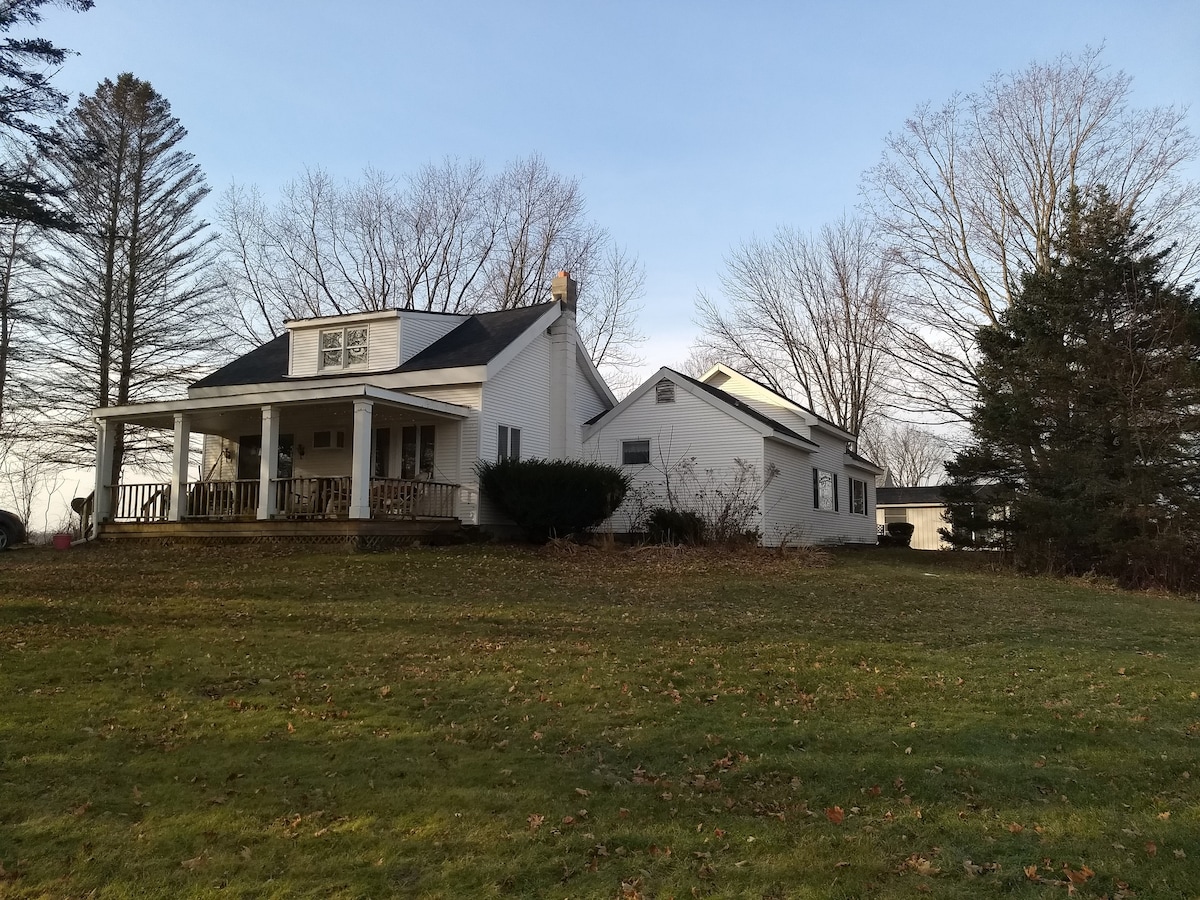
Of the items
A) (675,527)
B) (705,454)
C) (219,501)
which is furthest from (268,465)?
(705,454)

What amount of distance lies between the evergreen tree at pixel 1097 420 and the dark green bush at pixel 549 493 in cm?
911

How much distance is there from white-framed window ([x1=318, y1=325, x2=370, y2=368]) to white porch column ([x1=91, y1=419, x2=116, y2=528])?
5.23m

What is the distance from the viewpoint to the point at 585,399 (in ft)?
80.6

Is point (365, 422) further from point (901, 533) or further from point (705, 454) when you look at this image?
point (901, 533)

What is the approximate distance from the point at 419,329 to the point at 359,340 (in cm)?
156

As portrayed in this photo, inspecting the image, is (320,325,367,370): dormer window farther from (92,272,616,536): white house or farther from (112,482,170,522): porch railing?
(112,482,170,522): porch railing

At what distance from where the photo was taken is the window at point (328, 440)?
70.2 feet

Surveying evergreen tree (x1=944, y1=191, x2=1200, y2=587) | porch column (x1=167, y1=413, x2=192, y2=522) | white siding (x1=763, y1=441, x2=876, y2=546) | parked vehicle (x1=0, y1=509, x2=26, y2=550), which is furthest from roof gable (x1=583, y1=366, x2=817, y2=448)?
parked vehicle (x1=0, y1=509, x2=26, y2=550)

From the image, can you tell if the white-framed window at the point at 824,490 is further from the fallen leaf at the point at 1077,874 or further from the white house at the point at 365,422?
the fallen leaf at the point at 1077,874

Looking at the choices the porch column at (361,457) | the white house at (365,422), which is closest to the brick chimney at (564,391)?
the white house at (365,422)

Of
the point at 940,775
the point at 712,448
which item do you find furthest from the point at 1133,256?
the point at 940,775

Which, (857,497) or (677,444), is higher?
(677,444)

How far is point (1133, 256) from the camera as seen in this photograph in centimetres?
2033

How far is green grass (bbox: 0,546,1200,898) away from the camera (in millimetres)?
4531
